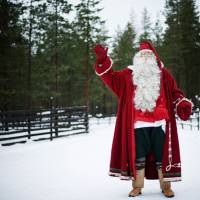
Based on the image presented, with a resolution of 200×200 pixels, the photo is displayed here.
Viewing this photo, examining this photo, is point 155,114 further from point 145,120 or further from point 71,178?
point 71,178

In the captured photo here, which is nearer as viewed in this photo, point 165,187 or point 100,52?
point 165,187

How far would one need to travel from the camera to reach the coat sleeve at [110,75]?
4695 mm

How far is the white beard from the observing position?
4.56 meters

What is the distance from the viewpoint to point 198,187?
501cm

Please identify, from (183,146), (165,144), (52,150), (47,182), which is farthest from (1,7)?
(165,144)

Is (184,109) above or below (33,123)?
above

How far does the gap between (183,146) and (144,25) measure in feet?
110

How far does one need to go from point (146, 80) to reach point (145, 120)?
630mm

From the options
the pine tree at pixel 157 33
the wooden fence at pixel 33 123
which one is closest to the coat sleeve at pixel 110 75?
the wooden fence at pixel 33 123

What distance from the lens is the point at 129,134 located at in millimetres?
4570

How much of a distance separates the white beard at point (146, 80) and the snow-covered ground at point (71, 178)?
134 centimetres

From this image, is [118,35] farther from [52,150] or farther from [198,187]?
[198,187]

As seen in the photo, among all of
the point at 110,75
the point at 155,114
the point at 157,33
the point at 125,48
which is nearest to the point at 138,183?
the point at 155,114

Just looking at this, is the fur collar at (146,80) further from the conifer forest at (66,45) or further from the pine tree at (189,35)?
the pine tree at (189,35)
